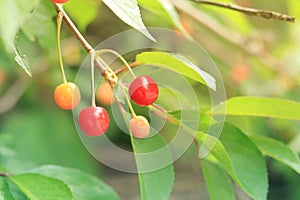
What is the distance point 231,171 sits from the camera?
0.60 metres

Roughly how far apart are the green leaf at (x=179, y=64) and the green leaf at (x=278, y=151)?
0.20 meters

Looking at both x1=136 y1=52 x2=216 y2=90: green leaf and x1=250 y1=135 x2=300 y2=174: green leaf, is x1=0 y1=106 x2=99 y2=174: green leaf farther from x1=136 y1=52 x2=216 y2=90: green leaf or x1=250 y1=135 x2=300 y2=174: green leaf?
x1=136 y1=52 x2=216 y2=90: green leaf

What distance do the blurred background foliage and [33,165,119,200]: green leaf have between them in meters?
0.69

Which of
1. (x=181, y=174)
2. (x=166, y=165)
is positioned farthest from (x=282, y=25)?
(x=166, y=165)

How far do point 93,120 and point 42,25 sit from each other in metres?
0.26

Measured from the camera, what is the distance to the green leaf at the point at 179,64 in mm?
498

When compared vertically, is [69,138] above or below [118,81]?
below

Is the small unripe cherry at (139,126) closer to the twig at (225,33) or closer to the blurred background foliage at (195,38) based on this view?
the twig at (225,33)

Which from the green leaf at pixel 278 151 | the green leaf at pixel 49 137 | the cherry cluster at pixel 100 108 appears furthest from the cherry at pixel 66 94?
the green leaf at pixel 49 137

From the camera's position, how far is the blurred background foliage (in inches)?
57.6

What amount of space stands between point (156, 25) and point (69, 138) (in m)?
0.50

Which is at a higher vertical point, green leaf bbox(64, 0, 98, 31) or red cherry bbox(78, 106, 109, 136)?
red cherry bbox(78, 106, 109, 136)

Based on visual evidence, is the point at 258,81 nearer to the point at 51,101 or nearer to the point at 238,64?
the point at 238,64

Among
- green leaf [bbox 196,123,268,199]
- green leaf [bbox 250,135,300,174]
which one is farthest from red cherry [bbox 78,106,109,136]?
green leaf [bbox 250,135,300,174]
